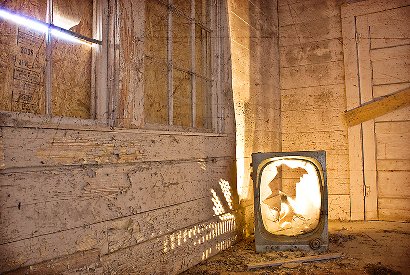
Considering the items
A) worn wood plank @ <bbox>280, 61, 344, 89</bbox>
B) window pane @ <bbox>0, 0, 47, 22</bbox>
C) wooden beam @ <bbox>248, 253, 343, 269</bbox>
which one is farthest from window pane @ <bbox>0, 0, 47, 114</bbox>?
worn wood plank @ <bbox>280, 61, 344, 89</bbox>

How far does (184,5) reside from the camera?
3.37m

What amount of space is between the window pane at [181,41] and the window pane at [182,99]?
13 centimetres

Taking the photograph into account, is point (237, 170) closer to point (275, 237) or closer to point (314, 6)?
point (275, 237)

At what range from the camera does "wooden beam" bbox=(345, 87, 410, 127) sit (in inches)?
171

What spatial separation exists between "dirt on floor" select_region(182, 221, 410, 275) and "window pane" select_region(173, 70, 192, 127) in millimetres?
1292

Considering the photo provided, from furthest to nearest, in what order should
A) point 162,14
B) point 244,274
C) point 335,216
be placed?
point 335,216, point 162,14, point 244,274

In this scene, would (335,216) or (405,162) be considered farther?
(335,216)

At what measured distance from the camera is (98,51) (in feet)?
7.67

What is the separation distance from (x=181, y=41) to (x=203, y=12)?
0.52m

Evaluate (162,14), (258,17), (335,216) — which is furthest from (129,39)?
(335,216)

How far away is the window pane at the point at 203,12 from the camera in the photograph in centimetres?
353

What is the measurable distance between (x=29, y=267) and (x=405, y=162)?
423 centimetres

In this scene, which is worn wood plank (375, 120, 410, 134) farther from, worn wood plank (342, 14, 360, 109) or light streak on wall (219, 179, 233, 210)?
light streak on wall (219, 179, 233, 210)

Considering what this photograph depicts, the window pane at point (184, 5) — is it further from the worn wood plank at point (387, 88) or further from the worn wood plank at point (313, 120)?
the worn wood plank at point (387, 88)
